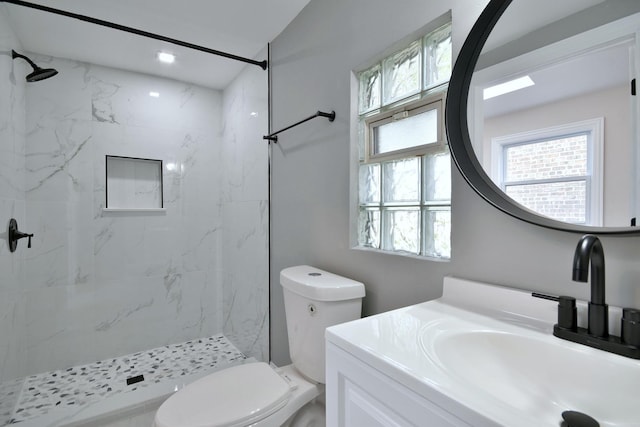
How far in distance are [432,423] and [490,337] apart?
304mm

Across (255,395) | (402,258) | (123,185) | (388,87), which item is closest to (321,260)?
(402,258)

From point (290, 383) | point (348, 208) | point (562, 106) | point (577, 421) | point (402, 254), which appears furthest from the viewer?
point (348, 208)

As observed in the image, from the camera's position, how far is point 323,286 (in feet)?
3.88

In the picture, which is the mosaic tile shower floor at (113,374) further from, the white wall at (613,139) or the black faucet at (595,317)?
the white wall at (613,139)

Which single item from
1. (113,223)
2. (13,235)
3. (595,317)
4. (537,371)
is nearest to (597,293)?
(595,317)

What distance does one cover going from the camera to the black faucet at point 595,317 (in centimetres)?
58

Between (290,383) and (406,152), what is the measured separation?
100 cm

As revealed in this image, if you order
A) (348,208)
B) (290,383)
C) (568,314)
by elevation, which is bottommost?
(290,383)

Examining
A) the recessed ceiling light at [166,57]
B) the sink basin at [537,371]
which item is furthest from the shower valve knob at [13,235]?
the sink basin at [537,371]

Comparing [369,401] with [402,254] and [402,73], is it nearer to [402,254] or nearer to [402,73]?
[402,254]

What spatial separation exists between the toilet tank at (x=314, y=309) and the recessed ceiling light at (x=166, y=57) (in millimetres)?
1788

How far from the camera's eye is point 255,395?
3.84ft

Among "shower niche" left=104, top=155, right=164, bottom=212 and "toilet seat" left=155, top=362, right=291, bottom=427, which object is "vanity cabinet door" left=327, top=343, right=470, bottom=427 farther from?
"shower niche" left=104, top=155, right=164, bottom=212

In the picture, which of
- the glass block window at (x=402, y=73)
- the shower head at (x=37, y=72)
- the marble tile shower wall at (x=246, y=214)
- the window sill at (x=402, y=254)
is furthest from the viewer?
the marble tile shower wall at (x=246, y=214)
